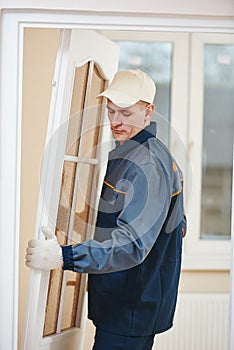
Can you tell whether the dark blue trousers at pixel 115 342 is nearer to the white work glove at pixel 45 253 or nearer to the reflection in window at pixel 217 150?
the white work glove at pixel 45 253

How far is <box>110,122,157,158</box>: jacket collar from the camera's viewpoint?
69.0 inches

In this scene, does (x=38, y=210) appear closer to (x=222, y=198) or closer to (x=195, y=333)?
(x=195, y=333)

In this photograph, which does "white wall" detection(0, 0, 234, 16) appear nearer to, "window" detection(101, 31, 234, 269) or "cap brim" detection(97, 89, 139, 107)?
"cap brim" detection(97, 89, 139, 107)

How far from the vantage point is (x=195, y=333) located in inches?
87.0

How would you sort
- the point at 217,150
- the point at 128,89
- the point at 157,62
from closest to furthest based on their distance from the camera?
the point at 128,89, the point at 157,62, the point at 217,150

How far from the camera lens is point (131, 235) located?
5.55 ft

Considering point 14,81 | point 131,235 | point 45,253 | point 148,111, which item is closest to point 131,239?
point 131,235

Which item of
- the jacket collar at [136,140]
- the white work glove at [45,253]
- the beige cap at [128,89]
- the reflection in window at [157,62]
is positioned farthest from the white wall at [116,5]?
the reflection in window at [157,62]

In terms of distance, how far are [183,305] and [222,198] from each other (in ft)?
3.67

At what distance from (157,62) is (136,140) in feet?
3.57

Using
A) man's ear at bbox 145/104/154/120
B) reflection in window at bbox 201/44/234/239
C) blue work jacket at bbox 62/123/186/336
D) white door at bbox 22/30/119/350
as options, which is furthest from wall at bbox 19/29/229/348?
reflection in window at bbox 201/44/234/239

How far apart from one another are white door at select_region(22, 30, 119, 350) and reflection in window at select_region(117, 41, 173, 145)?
0.87 metres

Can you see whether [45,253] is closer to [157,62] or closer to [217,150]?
[157,62]

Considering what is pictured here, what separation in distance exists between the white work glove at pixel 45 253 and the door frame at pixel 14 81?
4cm
